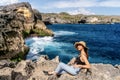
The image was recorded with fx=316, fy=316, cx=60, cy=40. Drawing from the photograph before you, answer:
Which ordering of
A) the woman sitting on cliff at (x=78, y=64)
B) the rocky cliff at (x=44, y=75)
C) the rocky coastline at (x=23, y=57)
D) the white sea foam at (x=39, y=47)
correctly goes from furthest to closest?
the white sea foam at (x=39, y=47)
the rocky coastline at (x=23, y=57)
the rocky cliff at (x=44, y=75)
the woman sitting on cliff at (x=78, y=64)

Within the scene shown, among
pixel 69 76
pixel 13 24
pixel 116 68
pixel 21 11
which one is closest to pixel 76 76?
pixel 69 76

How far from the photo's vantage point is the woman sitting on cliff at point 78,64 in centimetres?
1708

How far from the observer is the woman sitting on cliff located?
1708 cm

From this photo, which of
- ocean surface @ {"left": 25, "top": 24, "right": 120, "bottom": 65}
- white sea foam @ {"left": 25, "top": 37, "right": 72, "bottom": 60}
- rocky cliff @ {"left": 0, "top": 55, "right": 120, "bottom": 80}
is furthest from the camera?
white sea foam @ {"left": 25, "top": 37, "right": 72, "bottom": 60}

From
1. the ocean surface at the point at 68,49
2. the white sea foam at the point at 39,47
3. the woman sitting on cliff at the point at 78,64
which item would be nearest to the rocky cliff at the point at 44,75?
the woman sitting on cliff at the point at 78,64

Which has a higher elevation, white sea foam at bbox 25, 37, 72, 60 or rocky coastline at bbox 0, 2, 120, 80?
rocky coastline at bbox 0, 2, 120, 80

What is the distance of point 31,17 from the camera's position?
261ft

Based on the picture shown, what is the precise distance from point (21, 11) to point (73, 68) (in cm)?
5864

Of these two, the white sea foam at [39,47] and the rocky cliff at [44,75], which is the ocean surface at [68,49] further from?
the rocky cliff at [44,75]

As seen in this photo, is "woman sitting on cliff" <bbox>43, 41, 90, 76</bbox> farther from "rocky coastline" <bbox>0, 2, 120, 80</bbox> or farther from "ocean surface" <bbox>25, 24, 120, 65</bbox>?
"ocean surface" <bbox>25, 24, 120, 65</bbox>

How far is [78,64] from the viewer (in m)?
17.7

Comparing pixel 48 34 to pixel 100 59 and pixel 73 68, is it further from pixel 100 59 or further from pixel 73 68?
pixel 73 68

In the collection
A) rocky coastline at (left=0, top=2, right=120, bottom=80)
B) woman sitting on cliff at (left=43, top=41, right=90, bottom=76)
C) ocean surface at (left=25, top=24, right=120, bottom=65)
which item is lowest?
ocean surface at (left=25, top=24, right=120, bottom=65)

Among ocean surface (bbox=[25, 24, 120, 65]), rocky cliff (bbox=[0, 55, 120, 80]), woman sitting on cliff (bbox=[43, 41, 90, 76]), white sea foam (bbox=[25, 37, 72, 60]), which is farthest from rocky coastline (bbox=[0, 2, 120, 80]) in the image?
ocean surface (bbox=[25, 24, 120, 65])
